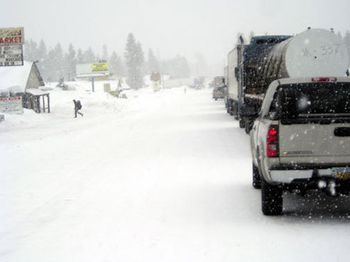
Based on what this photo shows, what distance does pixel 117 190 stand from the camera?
36.6ft

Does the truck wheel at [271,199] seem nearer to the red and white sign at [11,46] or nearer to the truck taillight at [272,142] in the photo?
the truck taillight at [272,142]

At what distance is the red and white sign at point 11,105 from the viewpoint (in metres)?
45.6

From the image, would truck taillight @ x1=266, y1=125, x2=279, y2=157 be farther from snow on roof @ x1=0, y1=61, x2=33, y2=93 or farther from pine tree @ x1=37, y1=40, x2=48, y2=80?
pine tree @ x1=37, y1=40, x2=48, y2=80

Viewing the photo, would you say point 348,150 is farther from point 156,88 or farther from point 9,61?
point 156,88

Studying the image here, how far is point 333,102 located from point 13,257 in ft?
17.5

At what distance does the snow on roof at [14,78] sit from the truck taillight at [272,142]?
6254 centimetres

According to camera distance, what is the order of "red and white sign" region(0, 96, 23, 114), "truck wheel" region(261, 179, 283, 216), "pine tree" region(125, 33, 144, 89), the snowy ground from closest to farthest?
the snowy ground → "truck wheel" region(261, 179, 283, 216) → "red and white sign" region(0, 96, 23, 114) → "pine tree" region(125, 33, 144, 89)

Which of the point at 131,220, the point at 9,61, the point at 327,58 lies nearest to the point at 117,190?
the point at 131,220

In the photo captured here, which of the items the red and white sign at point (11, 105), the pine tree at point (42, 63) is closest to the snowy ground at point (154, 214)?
the red and white sign at point (11, 105)

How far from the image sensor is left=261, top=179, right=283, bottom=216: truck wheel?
8203 millimetres

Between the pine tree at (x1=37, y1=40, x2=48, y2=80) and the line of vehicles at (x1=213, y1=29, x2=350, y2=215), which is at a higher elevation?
the pine tree at (x1=37, y1=40, x2=48, y2=80)

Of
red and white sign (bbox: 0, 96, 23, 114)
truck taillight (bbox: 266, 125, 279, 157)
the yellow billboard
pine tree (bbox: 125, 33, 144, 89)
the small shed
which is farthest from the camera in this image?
pine tree (bbox: 125, 33, 144, 89)

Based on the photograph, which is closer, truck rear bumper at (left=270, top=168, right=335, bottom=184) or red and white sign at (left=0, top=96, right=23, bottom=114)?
truck rear bumper at (left=270, top=168, right=335, bottom=184)

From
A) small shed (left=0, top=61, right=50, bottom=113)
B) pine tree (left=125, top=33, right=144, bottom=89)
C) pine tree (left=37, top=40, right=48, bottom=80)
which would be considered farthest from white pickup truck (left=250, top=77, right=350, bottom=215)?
pine tree (left=37, top=40, right=48, bottom=80)
